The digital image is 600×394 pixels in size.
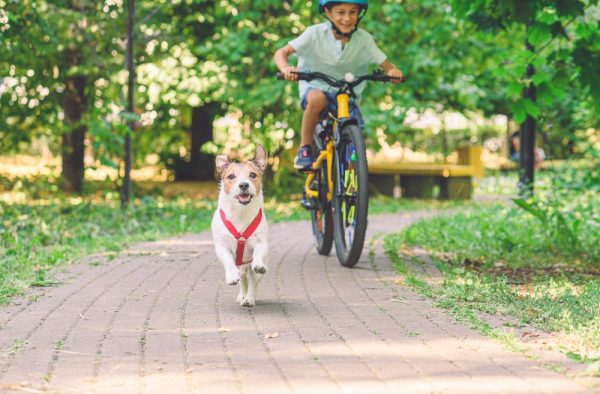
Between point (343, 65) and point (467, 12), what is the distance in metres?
1.27

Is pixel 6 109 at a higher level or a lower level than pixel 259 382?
higher

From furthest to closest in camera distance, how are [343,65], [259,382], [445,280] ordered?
[343,65]
[445,280]
[259,382]

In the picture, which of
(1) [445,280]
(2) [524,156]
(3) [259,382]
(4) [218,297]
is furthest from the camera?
(2) [524,156]

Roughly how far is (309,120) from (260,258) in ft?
9.74

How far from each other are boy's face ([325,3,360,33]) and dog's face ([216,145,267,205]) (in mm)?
2332

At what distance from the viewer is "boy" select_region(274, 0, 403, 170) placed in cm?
821

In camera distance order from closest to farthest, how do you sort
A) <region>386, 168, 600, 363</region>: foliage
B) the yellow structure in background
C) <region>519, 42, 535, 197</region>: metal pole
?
1. <region>386, 168, 600, 363</region>: foliage
2. <region>519, 42, 535, 197</region>: metal pole
3. the yellow structure in background

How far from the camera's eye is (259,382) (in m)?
4.22

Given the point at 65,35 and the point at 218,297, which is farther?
the point at 65,35

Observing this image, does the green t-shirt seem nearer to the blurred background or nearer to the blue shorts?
the blue shorts

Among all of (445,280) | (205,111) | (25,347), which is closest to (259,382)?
(25,347)

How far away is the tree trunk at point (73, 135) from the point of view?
17109 mm

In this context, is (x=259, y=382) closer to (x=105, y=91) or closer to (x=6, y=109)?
(x=6, y=109)

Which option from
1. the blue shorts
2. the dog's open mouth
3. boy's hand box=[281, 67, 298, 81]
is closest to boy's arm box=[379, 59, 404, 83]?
the blue shorts
